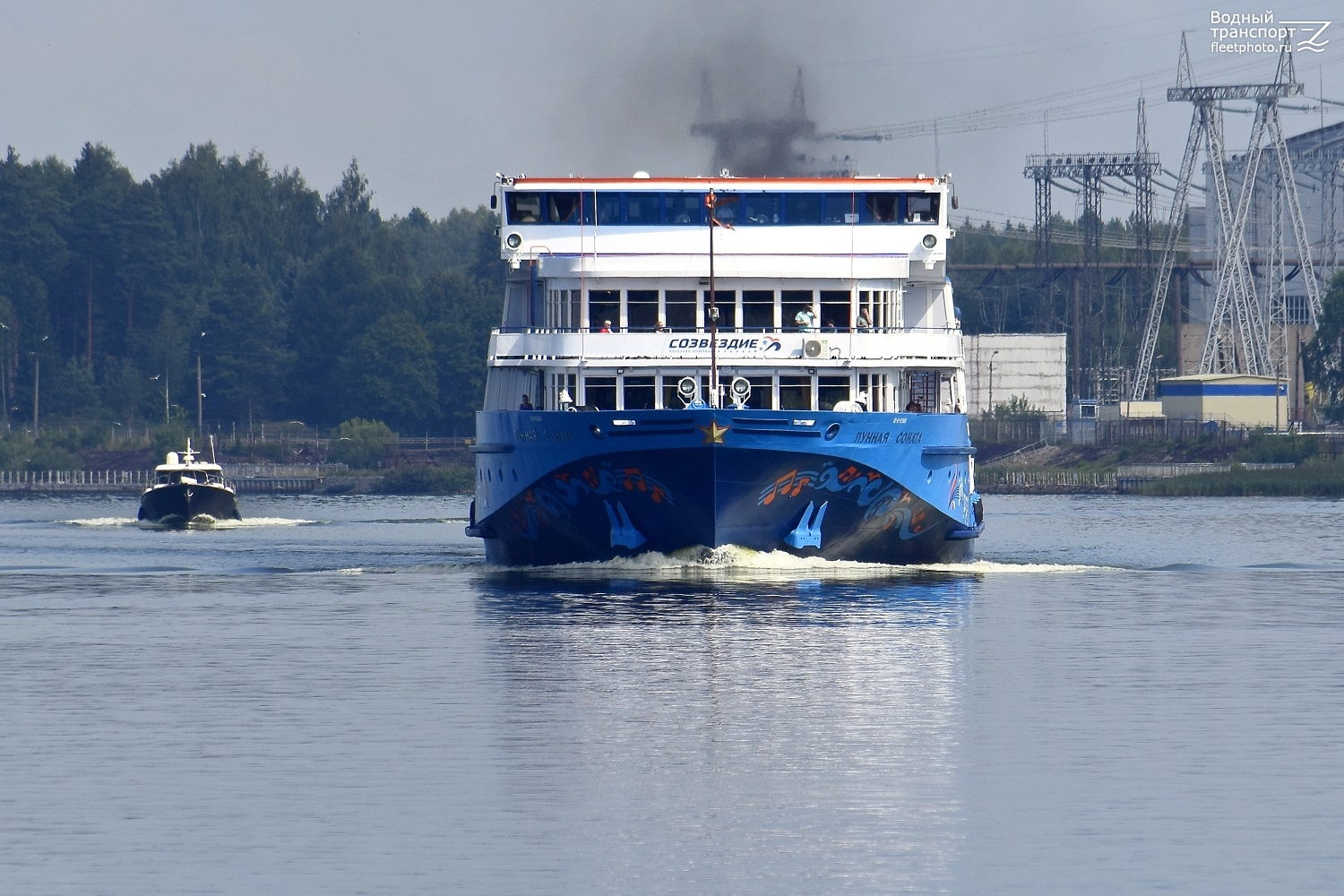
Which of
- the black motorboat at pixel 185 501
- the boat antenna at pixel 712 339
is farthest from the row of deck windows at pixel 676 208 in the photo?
the black motorboat at pixel 185 501

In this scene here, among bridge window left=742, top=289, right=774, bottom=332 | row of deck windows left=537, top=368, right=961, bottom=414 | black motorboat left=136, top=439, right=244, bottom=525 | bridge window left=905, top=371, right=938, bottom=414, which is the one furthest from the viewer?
black motorboat left=136, top=439, right=244, bottom=525

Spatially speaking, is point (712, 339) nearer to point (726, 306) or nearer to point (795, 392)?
point (795, 392)

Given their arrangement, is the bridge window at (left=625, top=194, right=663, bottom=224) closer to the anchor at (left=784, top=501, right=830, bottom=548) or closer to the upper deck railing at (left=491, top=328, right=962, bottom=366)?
the upper deck railing at (left=491, top=328, right=962, bottom=366)

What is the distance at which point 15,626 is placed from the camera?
159ft

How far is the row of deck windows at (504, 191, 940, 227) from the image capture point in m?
57.6

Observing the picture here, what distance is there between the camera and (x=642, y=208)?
57.7 meters

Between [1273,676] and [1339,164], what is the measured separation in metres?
150

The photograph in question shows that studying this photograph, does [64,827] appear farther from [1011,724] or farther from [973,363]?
[973,363]

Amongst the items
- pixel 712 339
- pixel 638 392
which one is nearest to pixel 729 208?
pixel 638 392

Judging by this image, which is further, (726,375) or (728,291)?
(728,291)

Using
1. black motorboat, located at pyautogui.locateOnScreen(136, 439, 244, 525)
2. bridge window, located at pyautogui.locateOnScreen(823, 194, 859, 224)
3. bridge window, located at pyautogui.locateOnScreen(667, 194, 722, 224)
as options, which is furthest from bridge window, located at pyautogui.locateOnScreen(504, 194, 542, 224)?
black motorboat, located at pyautogui.locateOnScreen(136, 439, 244, 525)

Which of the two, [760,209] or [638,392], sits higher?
[760,209]

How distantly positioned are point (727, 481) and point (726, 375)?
4296mm

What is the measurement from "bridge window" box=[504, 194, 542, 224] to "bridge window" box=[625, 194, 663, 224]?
7.99 feet
